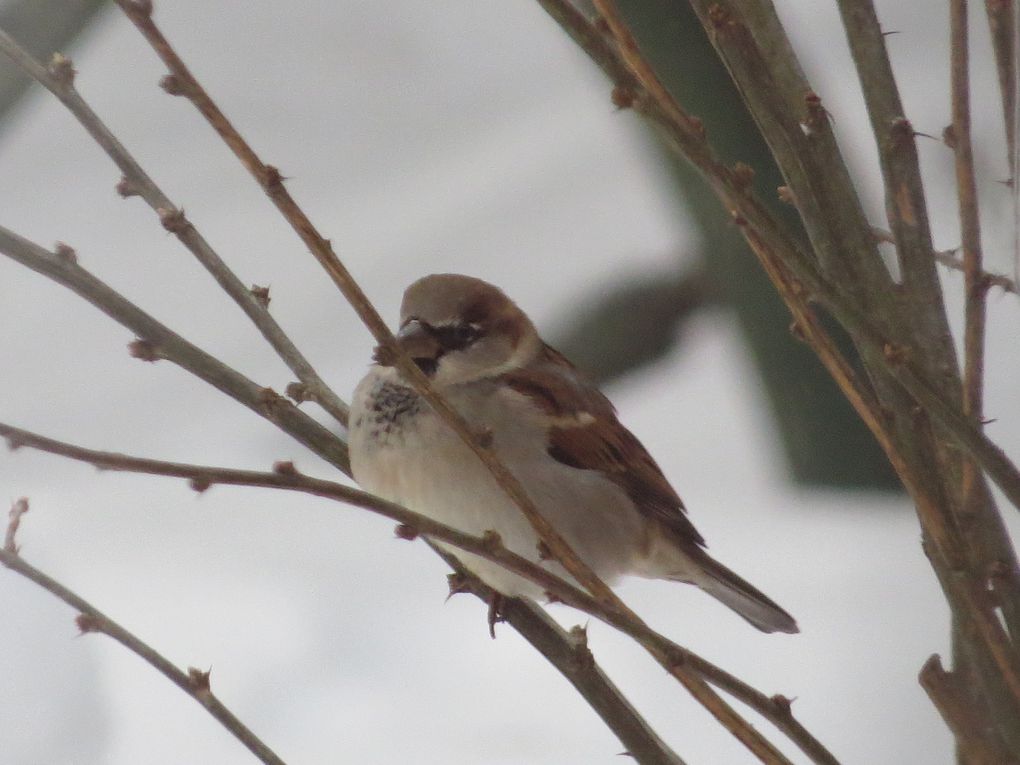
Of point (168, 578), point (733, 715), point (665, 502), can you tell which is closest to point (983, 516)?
point (733, 715)

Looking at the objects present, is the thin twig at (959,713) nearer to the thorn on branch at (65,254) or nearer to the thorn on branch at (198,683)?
the thorn on branch at (198,683)

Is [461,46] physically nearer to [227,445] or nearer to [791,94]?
[227,445]

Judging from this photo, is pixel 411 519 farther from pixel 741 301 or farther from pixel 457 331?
pixel 741 301

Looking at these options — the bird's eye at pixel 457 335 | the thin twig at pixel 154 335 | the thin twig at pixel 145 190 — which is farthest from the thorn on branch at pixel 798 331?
the bird's eye at pixel 457 335

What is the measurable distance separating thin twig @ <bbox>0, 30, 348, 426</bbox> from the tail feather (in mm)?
553

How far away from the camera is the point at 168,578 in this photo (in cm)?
196

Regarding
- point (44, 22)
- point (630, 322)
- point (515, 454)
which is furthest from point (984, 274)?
point (630, 322)

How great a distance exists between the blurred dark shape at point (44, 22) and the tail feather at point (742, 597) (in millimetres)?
854

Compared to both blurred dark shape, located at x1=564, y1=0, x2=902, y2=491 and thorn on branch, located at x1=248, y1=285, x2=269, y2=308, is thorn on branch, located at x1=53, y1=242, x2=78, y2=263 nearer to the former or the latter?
thorn on branch, located at x1=248, y1=285, x2=269, y2=308

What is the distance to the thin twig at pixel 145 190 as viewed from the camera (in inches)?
27.5

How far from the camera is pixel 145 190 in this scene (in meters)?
0.77

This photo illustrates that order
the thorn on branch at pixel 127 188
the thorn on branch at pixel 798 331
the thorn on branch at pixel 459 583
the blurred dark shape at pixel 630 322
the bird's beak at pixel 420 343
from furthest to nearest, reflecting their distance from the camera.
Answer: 1. the blurred dark shape at pixel 630 322
2. the bird's beak at pixel 420 343
3. the thorn on branch at pixel 459 583
4. the thorn on branch at pixel 127 188
5. the thorn on branch at pixel 798 331

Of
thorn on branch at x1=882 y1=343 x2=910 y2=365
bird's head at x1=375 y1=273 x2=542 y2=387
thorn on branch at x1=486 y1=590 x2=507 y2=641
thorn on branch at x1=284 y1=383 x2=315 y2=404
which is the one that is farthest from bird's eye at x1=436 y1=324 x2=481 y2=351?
thorn on branch at x1=882 y1=343 x2=910 y2=365

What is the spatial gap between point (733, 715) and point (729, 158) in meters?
0.82
